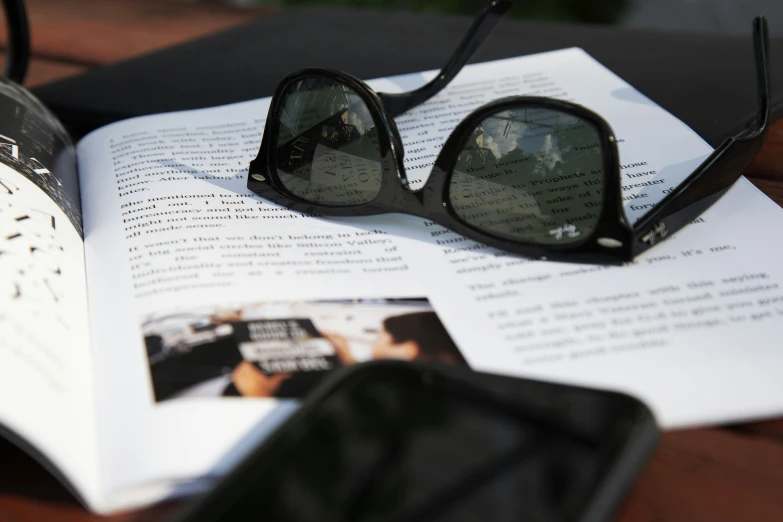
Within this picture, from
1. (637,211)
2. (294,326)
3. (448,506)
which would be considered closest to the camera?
(448,506)

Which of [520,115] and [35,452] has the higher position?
[520,115]

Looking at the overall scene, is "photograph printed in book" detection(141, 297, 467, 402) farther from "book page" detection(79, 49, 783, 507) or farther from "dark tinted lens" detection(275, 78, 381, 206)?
"dark tinted lens" detection(275, 78, 381, 206)

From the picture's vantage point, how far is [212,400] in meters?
0.35

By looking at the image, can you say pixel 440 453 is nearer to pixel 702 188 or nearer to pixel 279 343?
pixel 279 343

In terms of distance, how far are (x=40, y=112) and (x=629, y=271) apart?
436 mm

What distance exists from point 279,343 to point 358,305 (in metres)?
0.06

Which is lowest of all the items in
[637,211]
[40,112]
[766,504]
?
[766,504]

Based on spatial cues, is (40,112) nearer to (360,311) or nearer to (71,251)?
(71,251)

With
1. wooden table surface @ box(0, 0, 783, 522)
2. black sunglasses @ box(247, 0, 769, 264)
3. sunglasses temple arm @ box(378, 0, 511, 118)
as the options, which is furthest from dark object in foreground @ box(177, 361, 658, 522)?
sunglasses temple arm @ box(378, 0, 511, 118)

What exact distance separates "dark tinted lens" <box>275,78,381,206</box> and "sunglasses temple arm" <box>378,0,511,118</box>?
5.2 inches

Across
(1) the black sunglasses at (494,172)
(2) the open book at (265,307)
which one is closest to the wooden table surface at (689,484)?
(2) the open book at (265,307)

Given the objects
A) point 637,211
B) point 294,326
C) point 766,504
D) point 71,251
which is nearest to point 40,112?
point 71,251

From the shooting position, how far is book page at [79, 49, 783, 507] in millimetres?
349

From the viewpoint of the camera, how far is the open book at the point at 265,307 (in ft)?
1.12
